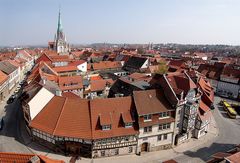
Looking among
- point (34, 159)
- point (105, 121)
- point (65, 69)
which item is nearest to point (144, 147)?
point (105, 121)

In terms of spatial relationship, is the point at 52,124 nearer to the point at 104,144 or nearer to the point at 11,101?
the point at 104,144

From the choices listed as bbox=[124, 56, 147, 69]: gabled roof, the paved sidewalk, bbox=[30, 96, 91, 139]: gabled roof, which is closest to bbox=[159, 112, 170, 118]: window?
the paved sidewalk

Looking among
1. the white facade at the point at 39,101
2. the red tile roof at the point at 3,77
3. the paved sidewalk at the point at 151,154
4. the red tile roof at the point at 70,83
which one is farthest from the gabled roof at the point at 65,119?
the red tile roof at the point at 3,77

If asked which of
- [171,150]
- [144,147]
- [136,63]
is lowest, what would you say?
[171,150]

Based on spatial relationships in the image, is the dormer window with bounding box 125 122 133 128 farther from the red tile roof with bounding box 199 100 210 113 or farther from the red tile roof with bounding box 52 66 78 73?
the red tile roof with bounding box 52 66 78 73

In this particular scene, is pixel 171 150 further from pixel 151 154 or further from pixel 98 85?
pixel 98 85

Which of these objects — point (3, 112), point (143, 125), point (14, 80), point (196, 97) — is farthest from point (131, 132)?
point (14, 80)

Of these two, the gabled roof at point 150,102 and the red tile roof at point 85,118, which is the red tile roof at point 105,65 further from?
the red tile roof at point 85,118
